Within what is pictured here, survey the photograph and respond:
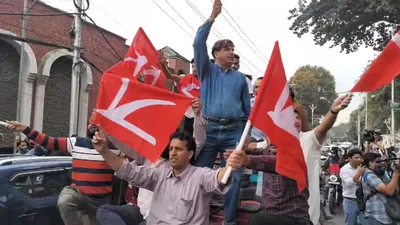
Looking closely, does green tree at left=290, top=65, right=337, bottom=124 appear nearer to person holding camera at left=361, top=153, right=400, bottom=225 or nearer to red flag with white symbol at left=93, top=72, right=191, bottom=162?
person holding camera at left=361, top=153, right=400, bottom=225

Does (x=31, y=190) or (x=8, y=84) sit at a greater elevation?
(x=8, y=84)

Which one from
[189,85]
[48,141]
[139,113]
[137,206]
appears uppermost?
[189,85]

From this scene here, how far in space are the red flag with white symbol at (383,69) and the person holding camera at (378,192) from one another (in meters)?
1.63

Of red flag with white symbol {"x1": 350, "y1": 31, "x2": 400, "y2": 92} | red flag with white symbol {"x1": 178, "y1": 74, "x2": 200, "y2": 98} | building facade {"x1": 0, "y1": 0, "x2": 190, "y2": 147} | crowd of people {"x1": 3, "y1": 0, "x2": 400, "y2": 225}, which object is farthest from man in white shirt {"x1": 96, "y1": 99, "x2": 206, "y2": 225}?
building facade {"x1": 0, "y1": 0, "x2": 190, "y2": 147}

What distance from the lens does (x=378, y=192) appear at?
5070 millimetres

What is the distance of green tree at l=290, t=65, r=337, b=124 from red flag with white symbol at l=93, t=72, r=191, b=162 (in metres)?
46.7

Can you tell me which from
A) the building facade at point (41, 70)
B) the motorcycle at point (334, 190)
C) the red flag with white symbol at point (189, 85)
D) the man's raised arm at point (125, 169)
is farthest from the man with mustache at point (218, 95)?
the building facade at point (41, 70)

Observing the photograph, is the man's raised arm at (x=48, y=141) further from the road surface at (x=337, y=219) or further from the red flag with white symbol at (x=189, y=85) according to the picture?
the road surface at (x=337, y=219)

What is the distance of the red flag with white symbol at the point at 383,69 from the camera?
348cm

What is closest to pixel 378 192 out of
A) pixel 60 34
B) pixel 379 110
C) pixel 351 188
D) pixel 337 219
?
pixel 351 188

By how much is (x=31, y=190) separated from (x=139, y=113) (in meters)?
2.39

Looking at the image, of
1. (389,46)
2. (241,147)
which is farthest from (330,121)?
(389,46)

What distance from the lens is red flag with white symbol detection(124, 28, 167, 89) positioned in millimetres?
4602

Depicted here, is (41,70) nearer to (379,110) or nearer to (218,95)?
(218,95)
